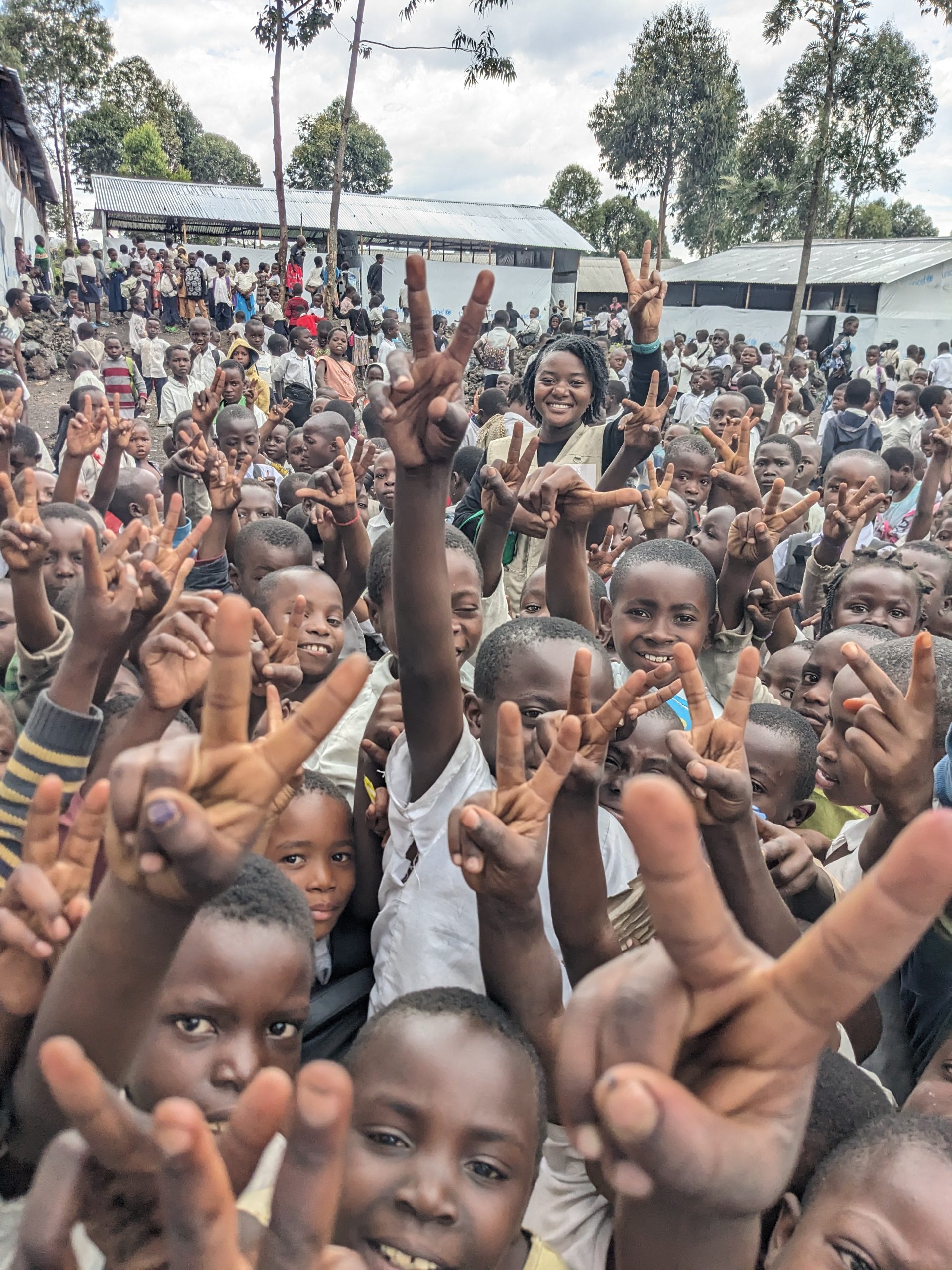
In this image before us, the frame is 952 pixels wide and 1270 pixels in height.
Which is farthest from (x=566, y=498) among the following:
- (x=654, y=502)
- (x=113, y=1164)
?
(x=113, y=1164)

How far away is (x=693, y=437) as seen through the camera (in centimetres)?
527

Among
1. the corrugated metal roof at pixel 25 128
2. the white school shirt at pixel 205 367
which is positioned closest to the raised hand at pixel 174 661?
the white school shirt at pixel 205 367

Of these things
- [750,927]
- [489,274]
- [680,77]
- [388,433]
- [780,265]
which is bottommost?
[750,927]

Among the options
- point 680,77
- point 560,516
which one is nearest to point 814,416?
point 560,516

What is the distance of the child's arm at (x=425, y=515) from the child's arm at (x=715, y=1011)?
0.92 m

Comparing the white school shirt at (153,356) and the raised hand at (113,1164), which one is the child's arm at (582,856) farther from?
the white school shirt at (153,356)

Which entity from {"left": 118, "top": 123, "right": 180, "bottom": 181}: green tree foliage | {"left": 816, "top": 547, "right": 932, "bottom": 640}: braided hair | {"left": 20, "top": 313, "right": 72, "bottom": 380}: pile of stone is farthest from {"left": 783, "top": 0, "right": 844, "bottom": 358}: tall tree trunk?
{"left": 118, "top": 123, "right": 180, "bottom": 181}: green tree foliage

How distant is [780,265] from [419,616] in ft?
93.8

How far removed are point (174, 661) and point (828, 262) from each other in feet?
92.7

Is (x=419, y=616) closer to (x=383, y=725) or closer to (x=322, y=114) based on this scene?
(x=383, y=725)

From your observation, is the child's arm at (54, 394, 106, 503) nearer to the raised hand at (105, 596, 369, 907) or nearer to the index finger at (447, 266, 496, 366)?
the index finger at (447, 266, 496, 366)

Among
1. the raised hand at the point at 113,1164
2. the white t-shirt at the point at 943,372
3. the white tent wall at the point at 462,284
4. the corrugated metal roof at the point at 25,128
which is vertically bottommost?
the raised hand at the point at 113,1164

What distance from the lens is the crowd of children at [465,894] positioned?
81 cm

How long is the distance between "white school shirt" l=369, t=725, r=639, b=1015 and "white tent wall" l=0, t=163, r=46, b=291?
17168 mm
